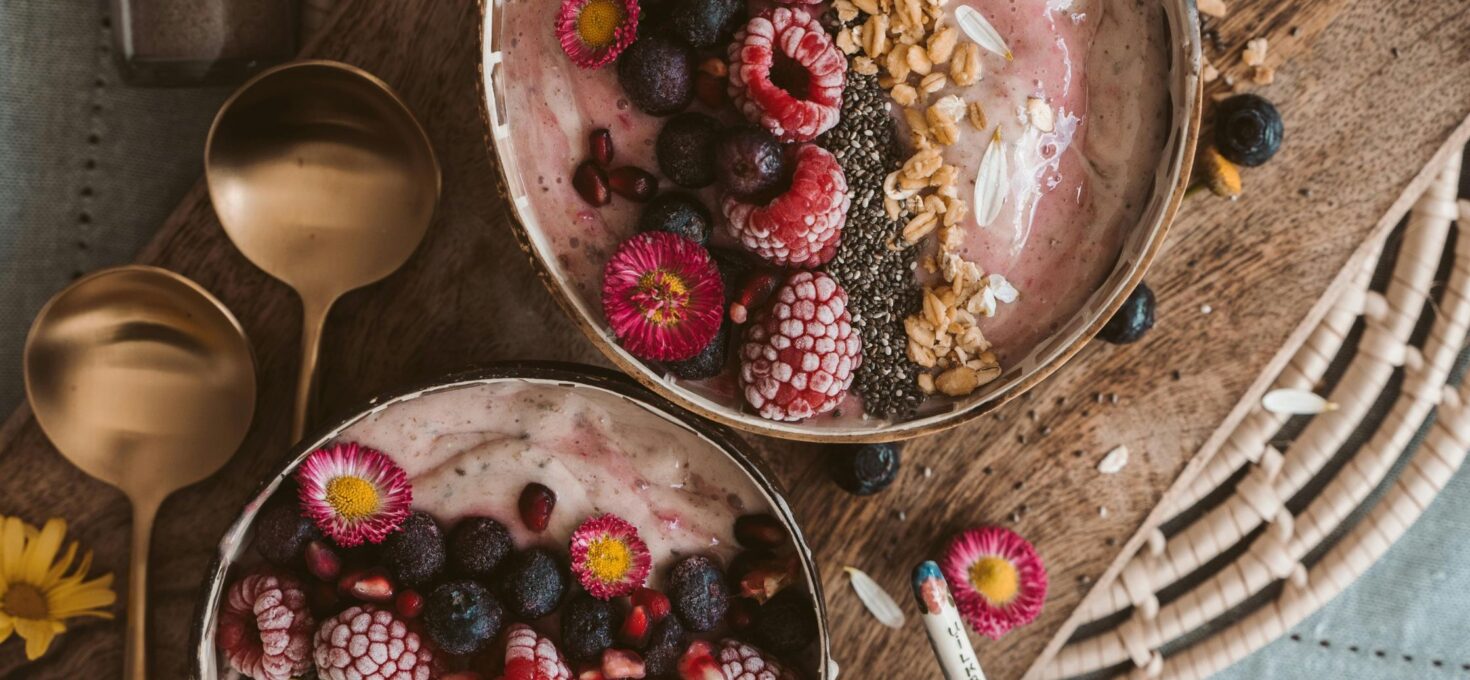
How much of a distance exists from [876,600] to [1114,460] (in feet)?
1.04

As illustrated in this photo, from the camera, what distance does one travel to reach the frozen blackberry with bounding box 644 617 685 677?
110 cm

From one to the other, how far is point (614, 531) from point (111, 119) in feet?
2.83

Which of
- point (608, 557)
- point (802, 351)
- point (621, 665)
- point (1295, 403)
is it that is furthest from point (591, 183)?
point (1295, 403)

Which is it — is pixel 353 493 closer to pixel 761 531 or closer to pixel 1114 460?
pixel 761 531

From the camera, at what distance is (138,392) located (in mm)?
1240

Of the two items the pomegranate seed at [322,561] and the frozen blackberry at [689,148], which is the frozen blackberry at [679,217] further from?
the pomegranate seed at [322,561]

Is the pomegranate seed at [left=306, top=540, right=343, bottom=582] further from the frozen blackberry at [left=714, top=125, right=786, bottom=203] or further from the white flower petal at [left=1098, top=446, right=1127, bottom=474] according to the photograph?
the white flower petal at [left=1098, top=446, right=1127, bottom=474]

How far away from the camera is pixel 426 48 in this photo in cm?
120

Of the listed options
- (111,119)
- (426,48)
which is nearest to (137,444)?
(111,119)

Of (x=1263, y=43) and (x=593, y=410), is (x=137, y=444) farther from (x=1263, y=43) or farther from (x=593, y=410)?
(x=1263, y=43)

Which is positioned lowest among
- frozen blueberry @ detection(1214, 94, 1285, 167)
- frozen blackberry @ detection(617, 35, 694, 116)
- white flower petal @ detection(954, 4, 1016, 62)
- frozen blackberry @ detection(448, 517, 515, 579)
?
frozen blackberry @ detection(448, 517, 515, 579)

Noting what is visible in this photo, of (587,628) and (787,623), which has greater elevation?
(787,623)

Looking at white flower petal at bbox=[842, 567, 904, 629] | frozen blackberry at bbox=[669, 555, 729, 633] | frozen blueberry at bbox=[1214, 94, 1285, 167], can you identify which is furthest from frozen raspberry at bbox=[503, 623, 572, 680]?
frozen blueberry at bbox=[1214, 94, 1285, 167]

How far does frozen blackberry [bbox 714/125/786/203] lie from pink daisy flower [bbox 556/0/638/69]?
13 cm
